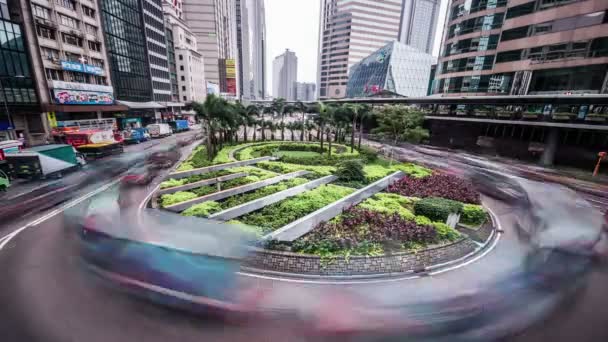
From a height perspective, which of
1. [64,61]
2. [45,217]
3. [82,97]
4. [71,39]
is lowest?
[45,217]

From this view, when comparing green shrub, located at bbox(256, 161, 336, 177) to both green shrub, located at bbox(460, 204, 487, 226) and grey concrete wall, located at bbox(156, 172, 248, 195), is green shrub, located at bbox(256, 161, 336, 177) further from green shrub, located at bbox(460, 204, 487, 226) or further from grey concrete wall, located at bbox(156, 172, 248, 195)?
green shrub, located at bbox(460, 204, 487, 226)

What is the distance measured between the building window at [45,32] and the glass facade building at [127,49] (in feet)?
36.2

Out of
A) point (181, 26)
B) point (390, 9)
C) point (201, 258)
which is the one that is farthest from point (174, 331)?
point (390, 9)

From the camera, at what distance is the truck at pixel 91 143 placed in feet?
93.8

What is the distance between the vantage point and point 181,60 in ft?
251

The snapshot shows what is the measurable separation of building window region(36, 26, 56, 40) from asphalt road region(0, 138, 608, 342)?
40.1m

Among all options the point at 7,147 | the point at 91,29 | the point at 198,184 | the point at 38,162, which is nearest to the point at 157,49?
the point at 91,29

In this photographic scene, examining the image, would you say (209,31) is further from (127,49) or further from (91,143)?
(91,143)

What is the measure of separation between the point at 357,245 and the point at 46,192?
23529 mm

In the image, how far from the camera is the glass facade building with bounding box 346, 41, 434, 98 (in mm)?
89812

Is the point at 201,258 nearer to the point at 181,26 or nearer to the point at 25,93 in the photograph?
the point at 25,93

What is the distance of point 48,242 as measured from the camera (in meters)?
11.8

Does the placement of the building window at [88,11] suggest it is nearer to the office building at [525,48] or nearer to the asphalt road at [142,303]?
the asphalt road at [142,303]

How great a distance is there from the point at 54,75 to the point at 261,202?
4477cm
